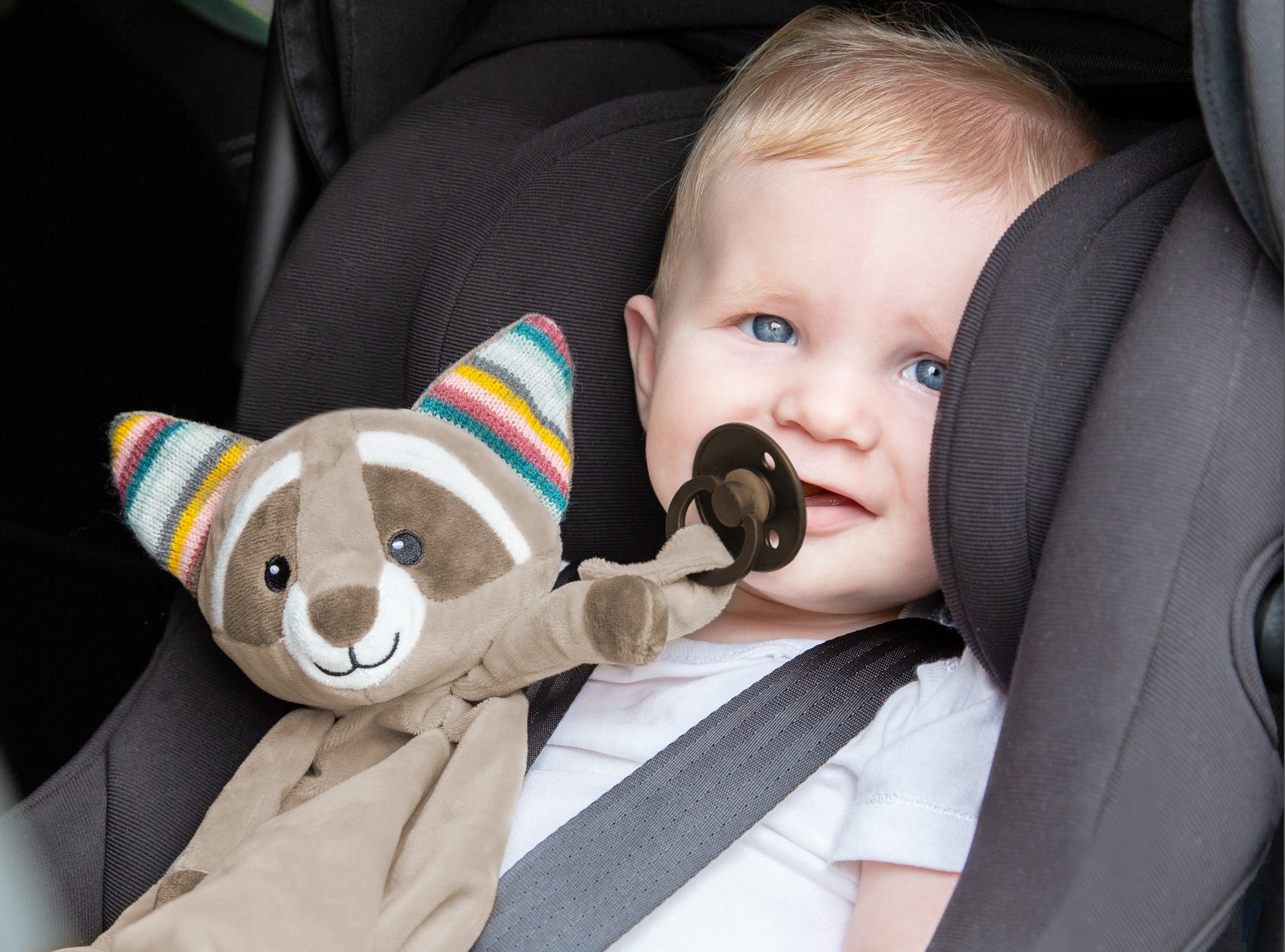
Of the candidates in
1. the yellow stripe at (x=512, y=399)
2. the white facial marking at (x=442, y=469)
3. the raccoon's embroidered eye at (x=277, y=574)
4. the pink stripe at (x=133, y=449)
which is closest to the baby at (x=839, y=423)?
the yellow stripe at (x=512, y=399)

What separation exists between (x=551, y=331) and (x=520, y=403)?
0.10m

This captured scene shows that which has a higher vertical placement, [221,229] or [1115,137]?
[1115,137]

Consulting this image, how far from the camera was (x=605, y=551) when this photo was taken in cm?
122

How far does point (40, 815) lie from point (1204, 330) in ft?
2.96

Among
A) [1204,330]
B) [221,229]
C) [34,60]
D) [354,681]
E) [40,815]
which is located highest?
[34,60]

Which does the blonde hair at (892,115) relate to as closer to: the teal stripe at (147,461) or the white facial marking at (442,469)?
the white facial marking at (442,469)

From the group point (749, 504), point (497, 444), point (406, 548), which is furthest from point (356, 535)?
point (749, 504)

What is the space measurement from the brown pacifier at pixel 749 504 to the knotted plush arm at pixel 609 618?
0.05 ft

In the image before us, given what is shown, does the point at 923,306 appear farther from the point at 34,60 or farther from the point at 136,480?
the point at 34,60

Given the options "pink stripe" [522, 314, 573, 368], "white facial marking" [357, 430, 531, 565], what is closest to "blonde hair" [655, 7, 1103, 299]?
"pink stripe" [522, 314, 573, 368]

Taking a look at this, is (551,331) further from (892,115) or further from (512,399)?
(892,115)

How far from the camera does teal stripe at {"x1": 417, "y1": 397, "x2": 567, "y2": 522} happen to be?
0.97m

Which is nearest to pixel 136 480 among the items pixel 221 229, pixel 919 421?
pixel 919 421

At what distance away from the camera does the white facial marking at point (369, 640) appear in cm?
83
